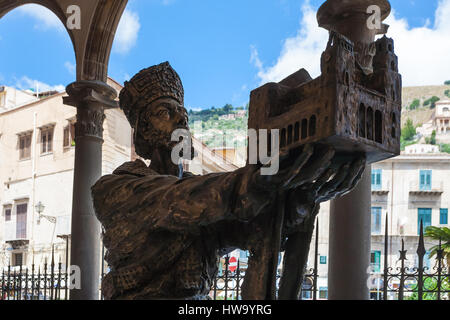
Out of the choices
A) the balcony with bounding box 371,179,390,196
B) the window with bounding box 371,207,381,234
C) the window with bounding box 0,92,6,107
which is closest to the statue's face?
the window with bounding box 371,207,381,234

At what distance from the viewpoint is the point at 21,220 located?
956 inches

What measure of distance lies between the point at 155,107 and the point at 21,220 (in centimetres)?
2348

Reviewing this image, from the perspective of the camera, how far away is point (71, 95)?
739 centimetres

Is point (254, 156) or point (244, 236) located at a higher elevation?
point (254, 156)

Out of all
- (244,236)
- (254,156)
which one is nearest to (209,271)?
(244,236)

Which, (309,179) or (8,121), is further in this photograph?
(8,121)

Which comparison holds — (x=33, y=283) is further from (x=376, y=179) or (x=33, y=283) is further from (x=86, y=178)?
(x=376, y=179)

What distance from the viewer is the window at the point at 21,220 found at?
23953 millimetres

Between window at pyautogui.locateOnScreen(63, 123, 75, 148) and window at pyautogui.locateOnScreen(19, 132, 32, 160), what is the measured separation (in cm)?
213

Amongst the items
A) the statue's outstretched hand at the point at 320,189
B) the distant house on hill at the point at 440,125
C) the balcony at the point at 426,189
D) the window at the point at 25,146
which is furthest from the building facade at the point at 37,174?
the distant house on hill at the point at 440,125

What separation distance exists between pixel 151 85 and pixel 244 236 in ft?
2.39

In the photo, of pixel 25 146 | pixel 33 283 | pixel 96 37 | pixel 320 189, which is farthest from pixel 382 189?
pixel 320 189
